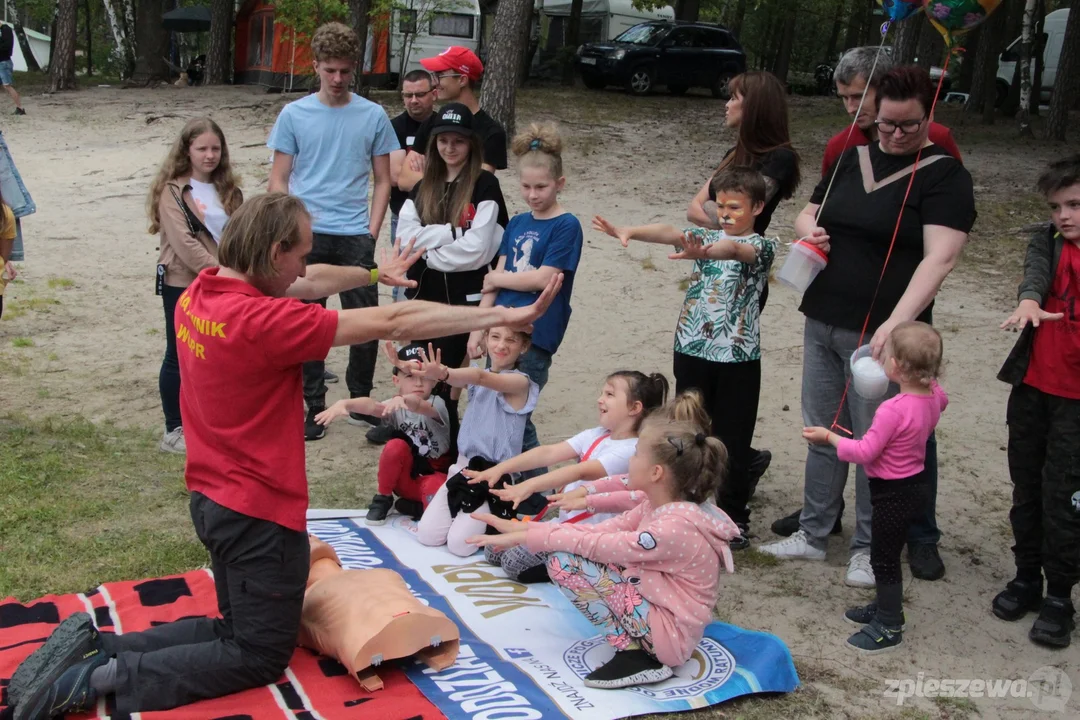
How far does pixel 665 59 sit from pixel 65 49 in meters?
12.1

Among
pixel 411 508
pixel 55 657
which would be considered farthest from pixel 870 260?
pixel 55 657

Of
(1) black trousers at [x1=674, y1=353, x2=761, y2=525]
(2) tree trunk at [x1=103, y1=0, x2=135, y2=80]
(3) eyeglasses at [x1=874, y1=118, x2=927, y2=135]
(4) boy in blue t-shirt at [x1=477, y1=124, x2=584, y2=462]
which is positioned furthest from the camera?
(2) tree trunk at [x1=103, y1=0, x2=135, y2=80]

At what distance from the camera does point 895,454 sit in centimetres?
387

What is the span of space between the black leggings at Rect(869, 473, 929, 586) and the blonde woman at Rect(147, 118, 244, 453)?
11.5 ft

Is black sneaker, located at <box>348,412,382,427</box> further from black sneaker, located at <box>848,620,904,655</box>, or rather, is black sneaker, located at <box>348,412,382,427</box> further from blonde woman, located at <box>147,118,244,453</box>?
black sneaker, located at <box>848,620,904,655</box>

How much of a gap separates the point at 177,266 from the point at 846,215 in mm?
3431

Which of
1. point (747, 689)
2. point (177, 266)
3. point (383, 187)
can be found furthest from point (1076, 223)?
point (177, 266)

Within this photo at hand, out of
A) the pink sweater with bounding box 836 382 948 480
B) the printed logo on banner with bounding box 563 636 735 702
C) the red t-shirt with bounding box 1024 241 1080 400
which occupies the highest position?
the red t-shirt with bounding box 1024 241 1080 400

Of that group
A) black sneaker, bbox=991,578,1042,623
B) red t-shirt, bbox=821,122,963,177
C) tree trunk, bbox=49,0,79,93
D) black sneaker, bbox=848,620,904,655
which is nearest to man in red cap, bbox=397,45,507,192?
red t-shirt, bbox=821,122,963,177

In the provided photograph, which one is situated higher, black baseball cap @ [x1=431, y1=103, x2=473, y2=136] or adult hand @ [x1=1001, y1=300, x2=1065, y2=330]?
black baseball cap @ [x1=431, y1=103, x2=473, y2=136]

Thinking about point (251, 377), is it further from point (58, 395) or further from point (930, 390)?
point (58, 395)

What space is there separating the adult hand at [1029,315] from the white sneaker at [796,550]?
136 centimetres

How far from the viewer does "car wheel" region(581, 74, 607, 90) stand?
21.7m

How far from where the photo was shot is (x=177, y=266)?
5.48m
